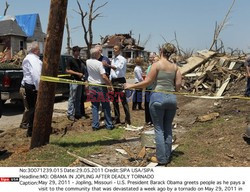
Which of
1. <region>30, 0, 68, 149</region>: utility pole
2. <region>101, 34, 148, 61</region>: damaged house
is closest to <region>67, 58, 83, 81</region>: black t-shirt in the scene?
<region>30, 0, 68, 149</region>: utility pole

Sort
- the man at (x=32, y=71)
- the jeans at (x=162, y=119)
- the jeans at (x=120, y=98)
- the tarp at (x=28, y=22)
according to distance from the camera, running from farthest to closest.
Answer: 1. the tarp at (x=28, y=22)
2. the jeans at (x=120, y=98)
3. the man at (x=32, y=71)
4. the jeans at (x=162, y=119)

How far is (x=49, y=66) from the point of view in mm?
5480

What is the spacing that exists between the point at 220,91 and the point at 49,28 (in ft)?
38.3

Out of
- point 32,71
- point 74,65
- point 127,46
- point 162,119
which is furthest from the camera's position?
point 127,46

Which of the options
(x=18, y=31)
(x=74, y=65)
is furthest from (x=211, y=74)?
(x=18, y=31)

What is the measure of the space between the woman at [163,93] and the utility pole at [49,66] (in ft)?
5.30

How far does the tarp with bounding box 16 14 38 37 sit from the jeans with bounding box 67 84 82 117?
36532mm

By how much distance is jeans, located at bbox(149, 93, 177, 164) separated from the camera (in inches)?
192

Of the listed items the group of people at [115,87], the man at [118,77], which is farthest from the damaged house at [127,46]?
the man at [118,77]

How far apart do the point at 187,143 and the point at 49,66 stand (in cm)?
324

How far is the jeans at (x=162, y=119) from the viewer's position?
4875 millimetres

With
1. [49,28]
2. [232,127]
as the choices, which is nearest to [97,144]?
[49,28]

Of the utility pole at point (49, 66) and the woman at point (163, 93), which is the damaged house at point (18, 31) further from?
the woman at point (163, 93)

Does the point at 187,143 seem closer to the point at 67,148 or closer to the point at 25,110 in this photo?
the point at 67,148
